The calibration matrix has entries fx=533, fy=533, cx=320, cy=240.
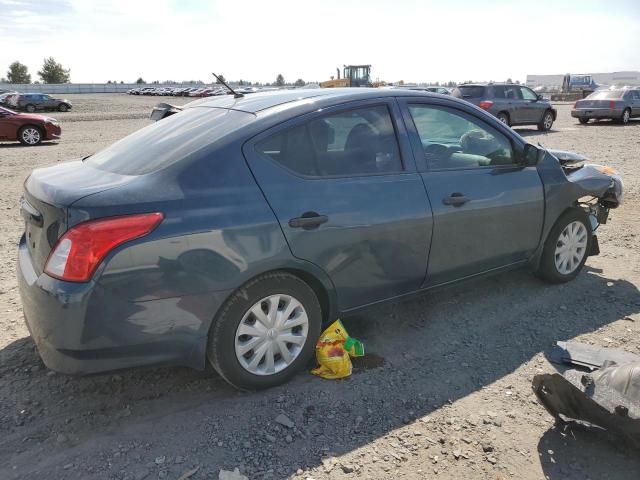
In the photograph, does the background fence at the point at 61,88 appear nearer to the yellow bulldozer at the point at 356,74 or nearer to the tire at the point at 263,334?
the yellow bulldozer at the point at 356,74

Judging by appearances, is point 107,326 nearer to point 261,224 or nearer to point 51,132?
point 261,224

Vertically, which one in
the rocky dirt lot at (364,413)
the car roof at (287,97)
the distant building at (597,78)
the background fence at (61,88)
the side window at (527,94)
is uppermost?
the distant building at (597,78)

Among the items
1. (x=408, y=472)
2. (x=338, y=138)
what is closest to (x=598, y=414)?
(x=408, y=472)

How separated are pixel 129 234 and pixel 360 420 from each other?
1558 millimetres

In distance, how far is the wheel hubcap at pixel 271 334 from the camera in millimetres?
2984

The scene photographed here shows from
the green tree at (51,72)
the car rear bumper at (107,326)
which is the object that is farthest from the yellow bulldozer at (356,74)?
the green tree at (51,72)

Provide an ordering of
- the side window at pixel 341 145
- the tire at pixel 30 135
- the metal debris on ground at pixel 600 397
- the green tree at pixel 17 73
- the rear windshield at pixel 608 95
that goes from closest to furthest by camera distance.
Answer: the metal debris on ground at pixel 600 397 → the side window at pixel 341 145 → the tire at pixel 30 135 → the rear windshield at pixel 608 95 → the green tree at pixel 17 73

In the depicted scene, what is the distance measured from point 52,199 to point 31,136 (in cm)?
1628

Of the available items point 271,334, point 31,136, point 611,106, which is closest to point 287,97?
point 271,334

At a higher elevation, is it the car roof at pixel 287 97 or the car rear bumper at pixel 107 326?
the car roof at pixel 287 97

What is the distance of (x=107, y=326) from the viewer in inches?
101

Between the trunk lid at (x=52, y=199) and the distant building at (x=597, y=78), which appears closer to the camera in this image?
the trunk lid at (x=52, y=199)

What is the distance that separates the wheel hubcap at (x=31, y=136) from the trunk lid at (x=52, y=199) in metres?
15.6

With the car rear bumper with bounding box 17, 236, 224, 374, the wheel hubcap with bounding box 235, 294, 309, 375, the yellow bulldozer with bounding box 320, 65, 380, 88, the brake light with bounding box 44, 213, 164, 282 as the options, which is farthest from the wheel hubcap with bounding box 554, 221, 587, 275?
the yellow bulldozer with bounding box 320, 65, 380, 88
